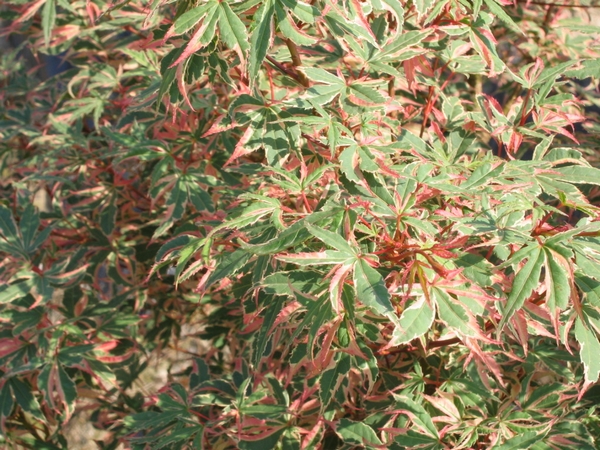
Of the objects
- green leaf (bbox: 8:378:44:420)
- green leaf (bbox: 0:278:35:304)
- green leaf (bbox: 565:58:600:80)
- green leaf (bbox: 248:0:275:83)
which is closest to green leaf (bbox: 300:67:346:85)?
green leaf (bbox: 248:0:275:83)

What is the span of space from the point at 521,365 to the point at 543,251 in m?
0.50

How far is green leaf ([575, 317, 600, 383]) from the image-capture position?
3.06 ft

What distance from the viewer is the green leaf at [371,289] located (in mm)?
842

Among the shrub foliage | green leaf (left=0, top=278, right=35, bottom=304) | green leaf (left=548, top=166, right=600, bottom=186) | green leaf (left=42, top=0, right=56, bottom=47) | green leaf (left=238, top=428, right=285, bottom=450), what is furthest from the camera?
green leaf (left=42, top=0, right=56, bottom=47)

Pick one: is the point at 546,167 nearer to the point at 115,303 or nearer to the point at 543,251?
the point at 543,251

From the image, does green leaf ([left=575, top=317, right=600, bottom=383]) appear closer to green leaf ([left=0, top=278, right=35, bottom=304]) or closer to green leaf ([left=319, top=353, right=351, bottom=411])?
green leaf ([left=319, top=353, right=351, bottom=411])

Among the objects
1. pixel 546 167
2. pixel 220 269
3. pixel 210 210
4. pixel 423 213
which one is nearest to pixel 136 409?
pixel 210 210

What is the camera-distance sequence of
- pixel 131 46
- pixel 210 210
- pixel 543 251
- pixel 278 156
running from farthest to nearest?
pixel 131 46
pixel 210 210
pixel 278 156
pixel 543 251

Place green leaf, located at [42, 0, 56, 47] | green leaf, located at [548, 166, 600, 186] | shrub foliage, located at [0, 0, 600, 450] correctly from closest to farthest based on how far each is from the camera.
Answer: shrub foliage, located at [0, 0, 600, 450] < green leaf, located at [548, 166, 600, 186] < green leaf, located at [42, 0, 56, 47]

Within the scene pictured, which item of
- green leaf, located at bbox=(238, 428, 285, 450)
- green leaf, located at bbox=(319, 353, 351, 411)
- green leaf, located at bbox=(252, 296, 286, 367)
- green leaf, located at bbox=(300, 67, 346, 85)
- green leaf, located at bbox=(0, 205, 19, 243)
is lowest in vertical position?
green leaf, located at bbox=(238, 428, 285, 450)

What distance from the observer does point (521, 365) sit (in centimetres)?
132

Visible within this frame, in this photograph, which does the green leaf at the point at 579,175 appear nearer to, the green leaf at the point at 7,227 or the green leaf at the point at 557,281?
the green leaf at the point at 557,281

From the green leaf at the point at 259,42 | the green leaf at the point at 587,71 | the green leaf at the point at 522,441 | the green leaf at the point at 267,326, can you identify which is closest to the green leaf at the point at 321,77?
the green leaf at the point at 259,42

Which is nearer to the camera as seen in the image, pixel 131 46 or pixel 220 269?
pixel 220 269
